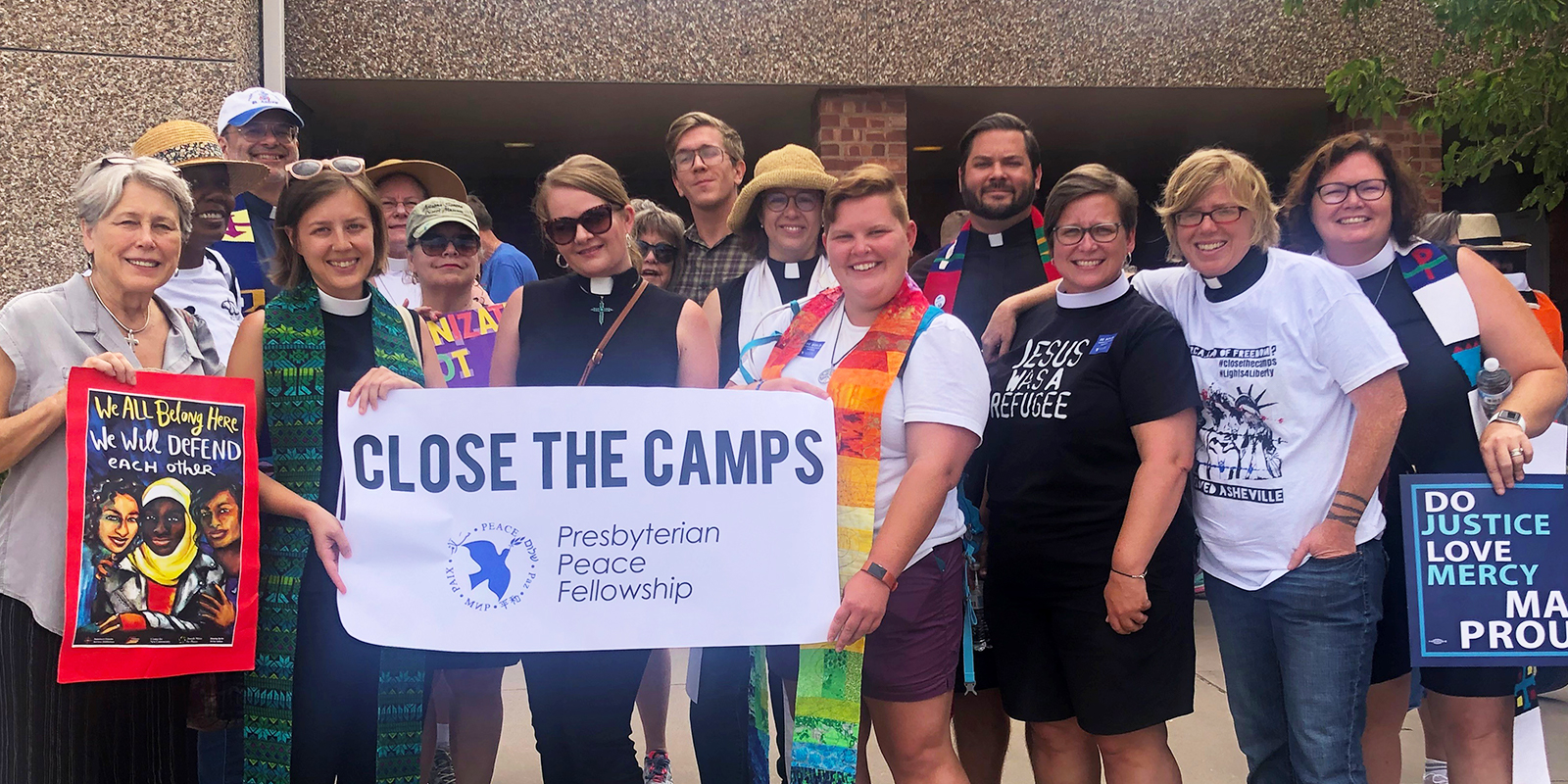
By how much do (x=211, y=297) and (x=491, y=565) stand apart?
1443 mm

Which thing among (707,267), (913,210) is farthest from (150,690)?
(913,210)

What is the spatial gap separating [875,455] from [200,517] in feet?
5.39

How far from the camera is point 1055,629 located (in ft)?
9.36

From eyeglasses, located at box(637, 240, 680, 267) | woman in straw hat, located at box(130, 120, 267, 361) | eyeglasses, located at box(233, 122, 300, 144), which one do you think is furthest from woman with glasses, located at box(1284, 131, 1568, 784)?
eyeglasses, located at box(233, 122, 300, 144)

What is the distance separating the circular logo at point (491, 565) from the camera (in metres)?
2.66

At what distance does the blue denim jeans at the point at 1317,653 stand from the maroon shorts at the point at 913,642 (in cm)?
81

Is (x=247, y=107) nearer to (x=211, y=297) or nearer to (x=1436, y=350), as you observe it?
(x=211, y=297)

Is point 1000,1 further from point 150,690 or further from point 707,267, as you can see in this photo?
point 150,690

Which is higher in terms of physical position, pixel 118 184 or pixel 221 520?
pixel 118 184

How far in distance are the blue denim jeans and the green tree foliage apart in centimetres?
309

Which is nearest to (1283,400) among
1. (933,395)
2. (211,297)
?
(933,395)

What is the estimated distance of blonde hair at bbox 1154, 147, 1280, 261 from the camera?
2791 millimetres

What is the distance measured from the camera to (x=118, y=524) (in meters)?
2.54

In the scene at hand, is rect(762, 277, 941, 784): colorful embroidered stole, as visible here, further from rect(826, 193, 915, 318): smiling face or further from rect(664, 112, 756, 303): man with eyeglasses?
rect(664, 112, 756, 303): man with eyeglasses
